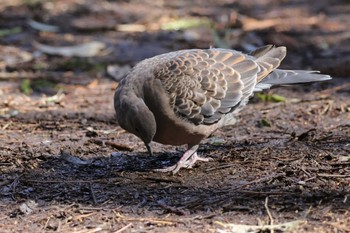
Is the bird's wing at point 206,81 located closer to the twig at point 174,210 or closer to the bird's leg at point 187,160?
the bird's leg at point 187,160

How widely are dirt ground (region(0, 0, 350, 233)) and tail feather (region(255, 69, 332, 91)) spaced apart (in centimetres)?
43

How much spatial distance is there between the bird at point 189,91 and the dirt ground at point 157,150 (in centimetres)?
27

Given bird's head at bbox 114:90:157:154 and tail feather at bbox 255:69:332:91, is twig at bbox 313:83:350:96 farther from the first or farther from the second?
bird's head at bbox 114:90:157:154

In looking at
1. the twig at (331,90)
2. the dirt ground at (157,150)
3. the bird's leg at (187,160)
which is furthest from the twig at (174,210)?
the twig at (331,90)

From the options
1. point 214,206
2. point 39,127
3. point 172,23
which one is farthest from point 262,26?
point 214,206

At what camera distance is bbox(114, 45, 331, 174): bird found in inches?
215

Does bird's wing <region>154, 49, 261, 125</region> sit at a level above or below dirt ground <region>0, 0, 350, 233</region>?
above

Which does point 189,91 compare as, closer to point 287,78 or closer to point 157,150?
point 157,150

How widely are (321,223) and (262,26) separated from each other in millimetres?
8021

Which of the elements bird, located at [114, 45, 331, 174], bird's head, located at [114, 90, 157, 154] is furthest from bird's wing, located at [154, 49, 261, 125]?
bird's head, located at [114, 90, 157, 154]

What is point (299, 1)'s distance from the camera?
15273 millimetres

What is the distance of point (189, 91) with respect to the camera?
225 inches

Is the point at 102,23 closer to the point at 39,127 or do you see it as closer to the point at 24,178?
the point at 39,127

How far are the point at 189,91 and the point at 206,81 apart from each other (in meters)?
0.19
